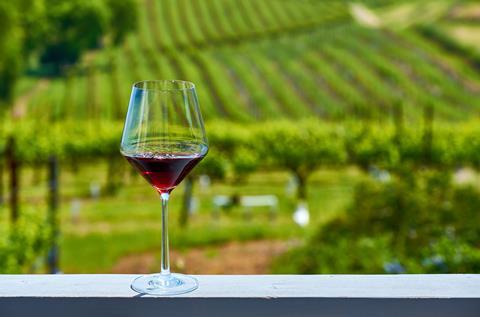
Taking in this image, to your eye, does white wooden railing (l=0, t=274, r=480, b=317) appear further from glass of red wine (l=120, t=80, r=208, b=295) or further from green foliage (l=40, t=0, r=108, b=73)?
green foliage (l=40, t=0, r=108, b=73)

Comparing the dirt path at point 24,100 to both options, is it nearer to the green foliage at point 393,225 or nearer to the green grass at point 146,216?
the green grass at point 146,216

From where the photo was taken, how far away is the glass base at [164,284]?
51.9 inches

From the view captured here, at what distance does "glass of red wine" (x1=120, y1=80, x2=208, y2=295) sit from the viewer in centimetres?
148

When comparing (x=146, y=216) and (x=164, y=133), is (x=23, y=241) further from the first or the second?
(x=146, y=216)

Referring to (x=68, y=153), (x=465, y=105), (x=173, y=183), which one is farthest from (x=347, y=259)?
(x=465, y=105)

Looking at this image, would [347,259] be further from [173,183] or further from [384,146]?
[384,146]

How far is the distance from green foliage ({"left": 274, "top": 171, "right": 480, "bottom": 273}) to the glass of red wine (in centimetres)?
826

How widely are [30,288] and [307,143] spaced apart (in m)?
30.4

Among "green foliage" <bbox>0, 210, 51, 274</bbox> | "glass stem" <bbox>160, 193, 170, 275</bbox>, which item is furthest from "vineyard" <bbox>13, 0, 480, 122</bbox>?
"glass stem" <bbox>160, 193, 170, 275</bbox>

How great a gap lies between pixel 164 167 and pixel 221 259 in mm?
17969

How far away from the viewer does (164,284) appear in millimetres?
1368

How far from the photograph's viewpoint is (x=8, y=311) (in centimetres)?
132

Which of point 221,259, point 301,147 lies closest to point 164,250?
point 221,259

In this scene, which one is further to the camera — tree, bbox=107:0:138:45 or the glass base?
tree, bbox=107:0:138:45
